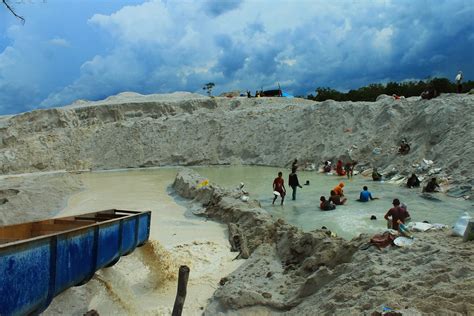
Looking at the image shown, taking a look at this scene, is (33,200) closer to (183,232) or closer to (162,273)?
(183,232)

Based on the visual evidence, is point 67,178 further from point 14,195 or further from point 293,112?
point 293,112

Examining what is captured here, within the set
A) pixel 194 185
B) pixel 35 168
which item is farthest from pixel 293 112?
pixel 35 168

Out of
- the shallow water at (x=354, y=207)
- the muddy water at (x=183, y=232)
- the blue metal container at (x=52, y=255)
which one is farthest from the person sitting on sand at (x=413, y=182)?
the blue metal container at (x=52, y=255)

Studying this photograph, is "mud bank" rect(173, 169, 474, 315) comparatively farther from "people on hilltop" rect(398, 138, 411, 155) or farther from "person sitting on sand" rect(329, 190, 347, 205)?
"people on hilltop" rect(398, 138, 411, 155)

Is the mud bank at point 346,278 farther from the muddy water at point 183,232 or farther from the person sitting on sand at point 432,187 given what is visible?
the person sitting on sand at point 432,187

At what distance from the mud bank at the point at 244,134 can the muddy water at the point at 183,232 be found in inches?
171

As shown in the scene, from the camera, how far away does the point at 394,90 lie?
45.7m

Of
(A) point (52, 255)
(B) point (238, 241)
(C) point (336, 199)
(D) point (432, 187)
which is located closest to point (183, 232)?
(B) point (238, 241)

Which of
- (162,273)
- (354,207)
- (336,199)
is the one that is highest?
(336,199)

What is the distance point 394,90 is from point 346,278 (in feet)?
142

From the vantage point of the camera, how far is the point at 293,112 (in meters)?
34.8

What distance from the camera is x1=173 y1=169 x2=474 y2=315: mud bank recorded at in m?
5.02

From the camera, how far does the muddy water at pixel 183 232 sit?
746cm

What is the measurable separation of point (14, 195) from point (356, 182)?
46.7ft
